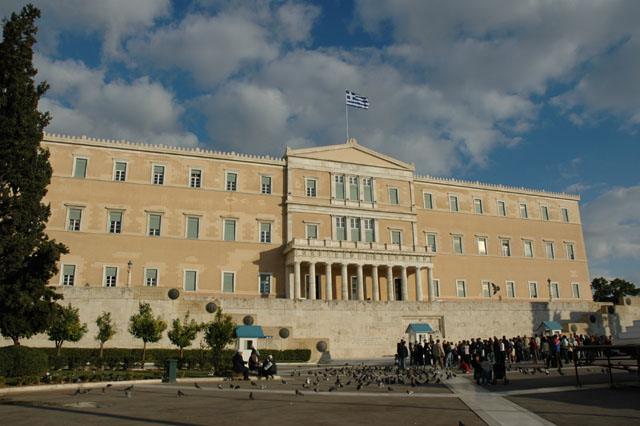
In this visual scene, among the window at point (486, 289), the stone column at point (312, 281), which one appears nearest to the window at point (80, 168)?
the stone column at point (312, 281)

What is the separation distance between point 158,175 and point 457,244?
30.5 m

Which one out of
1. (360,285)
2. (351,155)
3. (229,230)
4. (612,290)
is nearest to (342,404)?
(360,285)

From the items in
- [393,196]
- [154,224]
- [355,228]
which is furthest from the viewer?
[393,196]

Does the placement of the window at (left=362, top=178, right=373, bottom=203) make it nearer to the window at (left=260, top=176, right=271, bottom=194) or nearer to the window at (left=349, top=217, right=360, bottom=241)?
the window at (left=349, top=217, right=360, bottom=241)

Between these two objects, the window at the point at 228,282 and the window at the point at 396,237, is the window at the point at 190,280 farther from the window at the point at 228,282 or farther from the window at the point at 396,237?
the window at the point at 396,237

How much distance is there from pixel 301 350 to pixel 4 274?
18251 millimetres

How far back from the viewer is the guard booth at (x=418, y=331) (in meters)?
35.6

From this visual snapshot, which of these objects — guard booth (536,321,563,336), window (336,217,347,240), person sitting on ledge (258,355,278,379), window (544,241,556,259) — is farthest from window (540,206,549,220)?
person sitting on ledge (258,355,278,379)

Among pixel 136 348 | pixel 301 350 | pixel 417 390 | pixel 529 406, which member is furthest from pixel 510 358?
pixel 136 348

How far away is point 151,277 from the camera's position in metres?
41.6

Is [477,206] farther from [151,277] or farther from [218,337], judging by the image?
[218,337]

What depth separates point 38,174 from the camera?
70.8ft

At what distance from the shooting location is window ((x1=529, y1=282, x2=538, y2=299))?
55094 millimetres

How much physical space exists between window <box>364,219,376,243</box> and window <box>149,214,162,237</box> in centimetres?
1865
